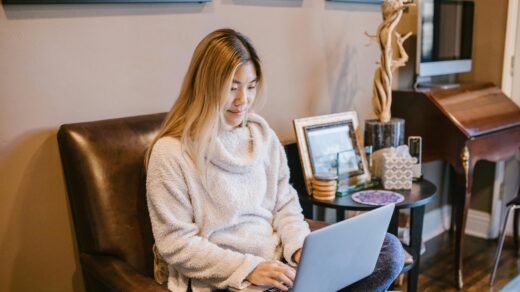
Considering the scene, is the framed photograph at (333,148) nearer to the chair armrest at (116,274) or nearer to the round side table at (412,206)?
the round side table at (412,206)

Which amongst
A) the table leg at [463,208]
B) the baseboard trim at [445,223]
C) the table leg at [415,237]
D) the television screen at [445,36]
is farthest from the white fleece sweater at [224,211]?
the baseboard trim at [445,223]

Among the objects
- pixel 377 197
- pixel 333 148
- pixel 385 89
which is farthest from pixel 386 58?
pixel 377 197

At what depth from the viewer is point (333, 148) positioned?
1.82m

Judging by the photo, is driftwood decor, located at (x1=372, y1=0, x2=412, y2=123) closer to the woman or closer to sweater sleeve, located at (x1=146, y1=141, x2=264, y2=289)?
the woman

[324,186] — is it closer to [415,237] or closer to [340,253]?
[415,237]

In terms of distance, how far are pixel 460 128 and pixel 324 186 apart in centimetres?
82

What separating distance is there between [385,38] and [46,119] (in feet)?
4.20

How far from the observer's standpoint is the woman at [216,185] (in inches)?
45.7

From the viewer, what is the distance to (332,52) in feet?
6.87

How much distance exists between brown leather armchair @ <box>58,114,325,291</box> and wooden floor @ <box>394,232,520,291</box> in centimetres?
142

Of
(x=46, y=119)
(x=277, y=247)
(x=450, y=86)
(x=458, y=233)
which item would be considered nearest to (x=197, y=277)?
(x=277, y=247)

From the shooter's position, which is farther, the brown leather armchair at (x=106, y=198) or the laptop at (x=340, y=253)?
the brown leather armchair at (x=106, y=198)

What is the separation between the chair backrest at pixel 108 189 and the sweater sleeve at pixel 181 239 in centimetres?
16

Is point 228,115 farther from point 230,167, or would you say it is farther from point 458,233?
point 458,233
